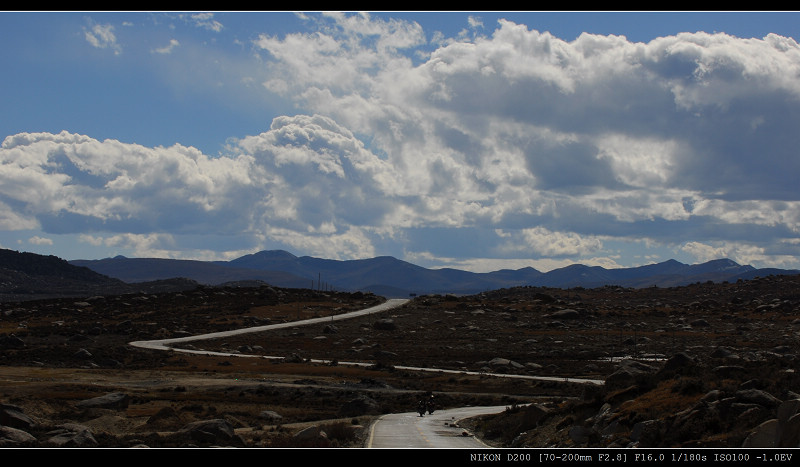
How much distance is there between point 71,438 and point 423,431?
15015mm

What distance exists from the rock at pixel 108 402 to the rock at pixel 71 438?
13.2 m

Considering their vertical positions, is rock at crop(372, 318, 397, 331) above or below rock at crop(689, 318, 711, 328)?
below

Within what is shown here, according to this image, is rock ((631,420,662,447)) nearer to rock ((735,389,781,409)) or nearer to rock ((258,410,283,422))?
rock ((735,389,781,409))

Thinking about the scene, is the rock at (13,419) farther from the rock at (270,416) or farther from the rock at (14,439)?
the rock at (270,416)

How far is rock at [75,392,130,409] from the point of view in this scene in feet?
136

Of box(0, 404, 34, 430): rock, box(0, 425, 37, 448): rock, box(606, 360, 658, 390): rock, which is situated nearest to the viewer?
box(0, 425, 37, 448): rock

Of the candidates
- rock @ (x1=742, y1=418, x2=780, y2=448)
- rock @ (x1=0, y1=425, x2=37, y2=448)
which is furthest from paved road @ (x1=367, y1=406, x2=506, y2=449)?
rock @ (x1=0, y1=425, x2=37, y2=448)

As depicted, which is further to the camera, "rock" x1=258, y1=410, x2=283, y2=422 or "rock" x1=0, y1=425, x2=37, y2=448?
"rock" x1=258, y1=410, x2=283, y2=422

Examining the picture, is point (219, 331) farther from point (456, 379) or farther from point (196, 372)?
point (456, 379)

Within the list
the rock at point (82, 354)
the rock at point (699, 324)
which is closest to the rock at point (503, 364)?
the rock at point (699, 324)

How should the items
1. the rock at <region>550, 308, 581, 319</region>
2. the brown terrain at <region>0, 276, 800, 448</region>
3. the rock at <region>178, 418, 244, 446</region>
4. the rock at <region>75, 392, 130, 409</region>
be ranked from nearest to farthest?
the brown terrain at <region>0, 276, 800, 448</region> < the rock at <region>178, 418, 244, 446</region> < the rock at <region>75, 392, 130, 409</region> < the rock at <region>550, 308, 581, 319</region>

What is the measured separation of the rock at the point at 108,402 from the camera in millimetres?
41334

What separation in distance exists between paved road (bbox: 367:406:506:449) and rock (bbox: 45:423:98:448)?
11.1 m

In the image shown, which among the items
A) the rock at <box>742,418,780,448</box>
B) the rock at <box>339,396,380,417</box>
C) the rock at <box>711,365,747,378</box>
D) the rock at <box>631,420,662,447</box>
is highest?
the rock at <box>711,365,747,378</box>
